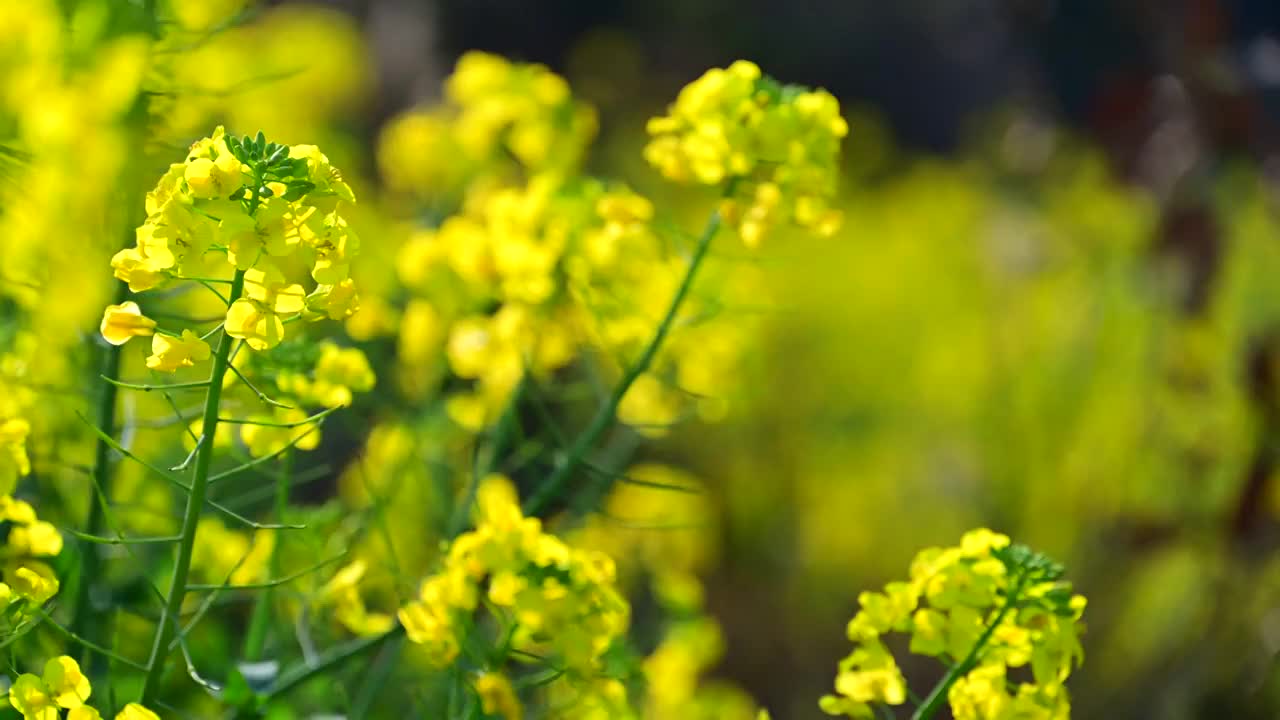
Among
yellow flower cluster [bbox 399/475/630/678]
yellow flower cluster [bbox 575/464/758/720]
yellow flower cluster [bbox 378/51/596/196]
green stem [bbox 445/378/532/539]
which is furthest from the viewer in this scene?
yellow flower cluster [bbox 378/51/596/196]

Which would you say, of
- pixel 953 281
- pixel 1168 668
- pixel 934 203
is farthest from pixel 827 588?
pixel 934 203

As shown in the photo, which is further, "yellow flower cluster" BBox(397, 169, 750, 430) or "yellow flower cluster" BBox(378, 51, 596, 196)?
"yellow flower cluster" BBox(378, 51, 596, 196)

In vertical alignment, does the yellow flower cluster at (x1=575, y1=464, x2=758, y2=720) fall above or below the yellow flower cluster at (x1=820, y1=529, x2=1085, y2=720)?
below

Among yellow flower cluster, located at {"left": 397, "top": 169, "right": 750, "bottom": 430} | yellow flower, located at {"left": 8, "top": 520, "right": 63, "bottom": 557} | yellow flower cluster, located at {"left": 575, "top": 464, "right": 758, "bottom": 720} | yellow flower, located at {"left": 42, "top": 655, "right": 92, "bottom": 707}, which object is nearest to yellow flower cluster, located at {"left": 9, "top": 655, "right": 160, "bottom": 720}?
yellow flower, located at {"left": 42, "top": 655, "right": 92, "bottom": 707}

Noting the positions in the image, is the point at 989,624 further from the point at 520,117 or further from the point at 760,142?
the point at 520,117

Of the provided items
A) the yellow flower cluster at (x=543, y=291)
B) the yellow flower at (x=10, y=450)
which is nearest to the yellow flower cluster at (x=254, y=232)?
the yellow flower at (x=10, y=450)

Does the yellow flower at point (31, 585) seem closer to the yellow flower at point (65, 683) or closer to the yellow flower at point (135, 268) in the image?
the yellow flower at point (65, 683)

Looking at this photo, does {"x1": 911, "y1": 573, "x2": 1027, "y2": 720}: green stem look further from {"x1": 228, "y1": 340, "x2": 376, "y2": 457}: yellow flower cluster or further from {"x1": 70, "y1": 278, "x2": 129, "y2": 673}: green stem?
{"x1": 70, "y1": 278, "x2": 129, "y2": 673}: green stem

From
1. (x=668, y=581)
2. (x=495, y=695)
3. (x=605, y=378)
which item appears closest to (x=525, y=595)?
(x=495, y=695)
